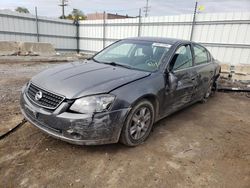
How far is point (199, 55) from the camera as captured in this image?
4332mm

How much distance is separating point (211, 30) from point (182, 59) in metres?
7.61

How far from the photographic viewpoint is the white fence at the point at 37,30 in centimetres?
1343

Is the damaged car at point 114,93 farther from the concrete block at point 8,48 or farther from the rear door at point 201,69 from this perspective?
the concrete block at point 8,48

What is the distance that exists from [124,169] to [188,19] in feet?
33.5

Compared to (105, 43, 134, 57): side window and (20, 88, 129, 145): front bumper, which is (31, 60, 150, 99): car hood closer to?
(20, 88, 129, 145): front bumper

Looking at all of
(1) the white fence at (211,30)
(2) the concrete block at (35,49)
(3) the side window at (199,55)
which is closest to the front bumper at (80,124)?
(3) the side window at (199,55)

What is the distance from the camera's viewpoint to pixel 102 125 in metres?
2.29

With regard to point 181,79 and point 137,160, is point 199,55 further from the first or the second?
point 137,160

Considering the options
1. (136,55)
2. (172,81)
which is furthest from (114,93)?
(136,55)

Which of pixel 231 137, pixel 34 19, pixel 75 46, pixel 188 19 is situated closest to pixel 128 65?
pixel 231 137

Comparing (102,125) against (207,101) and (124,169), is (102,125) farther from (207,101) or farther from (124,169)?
(207,101)

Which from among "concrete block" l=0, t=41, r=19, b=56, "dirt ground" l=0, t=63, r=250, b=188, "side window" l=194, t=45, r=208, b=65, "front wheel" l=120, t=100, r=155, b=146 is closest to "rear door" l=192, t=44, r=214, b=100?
"side window" l=194, t=45, r=208, b=65

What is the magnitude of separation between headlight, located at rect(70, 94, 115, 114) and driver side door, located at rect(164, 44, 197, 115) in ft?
3.85

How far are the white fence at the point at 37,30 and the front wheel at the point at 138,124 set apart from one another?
1418 centimetres
